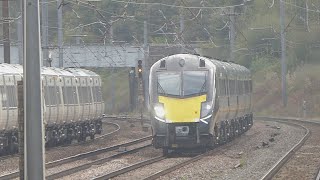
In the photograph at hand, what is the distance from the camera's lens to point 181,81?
2608 centimetres

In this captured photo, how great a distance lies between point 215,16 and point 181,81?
4163 centimetres

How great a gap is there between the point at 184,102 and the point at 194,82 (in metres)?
0.83

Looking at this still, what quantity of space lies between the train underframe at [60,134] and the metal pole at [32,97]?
15.0 metres

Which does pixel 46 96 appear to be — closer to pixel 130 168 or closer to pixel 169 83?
pixel 169 83

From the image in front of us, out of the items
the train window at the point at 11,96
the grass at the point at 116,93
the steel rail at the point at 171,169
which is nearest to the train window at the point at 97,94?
the train window at the point at 11,96

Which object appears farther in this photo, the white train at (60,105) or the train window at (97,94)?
the train window at (97,94)

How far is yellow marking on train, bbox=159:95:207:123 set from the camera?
83.6 ft

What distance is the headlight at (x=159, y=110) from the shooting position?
1006 inches

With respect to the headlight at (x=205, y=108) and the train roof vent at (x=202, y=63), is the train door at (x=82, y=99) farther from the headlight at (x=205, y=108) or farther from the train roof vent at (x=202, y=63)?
the headlight at (x=205, y=108)

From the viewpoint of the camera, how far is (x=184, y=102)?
2569 centimetres

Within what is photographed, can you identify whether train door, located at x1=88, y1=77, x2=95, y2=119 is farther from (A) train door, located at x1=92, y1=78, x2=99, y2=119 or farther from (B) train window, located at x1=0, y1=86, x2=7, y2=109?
(B) train window, located at x1=0, y1=86, x2=7, y2=109

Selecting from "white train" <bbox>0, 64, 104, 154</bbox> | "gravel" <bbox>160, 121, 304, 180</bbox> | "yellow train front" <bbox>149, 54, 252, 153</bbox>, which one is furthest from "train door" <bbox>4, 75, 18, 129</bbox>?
"gravel" <bbox>160, 121, 304, 180</bbox>

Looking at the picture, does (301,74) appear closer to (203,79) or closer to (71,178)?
(203,79)

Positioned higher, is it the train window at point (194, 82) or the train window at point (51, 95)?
the train window at point (194, 82)
